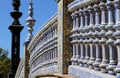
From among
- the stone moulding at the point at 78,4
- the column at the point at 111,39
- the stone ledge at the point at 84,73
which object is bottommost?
the stone ledge at the point at 84,73

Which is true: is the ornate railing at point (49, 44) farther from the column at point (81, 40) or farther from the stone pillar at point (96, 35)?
the stone pillar at point (96, 35)

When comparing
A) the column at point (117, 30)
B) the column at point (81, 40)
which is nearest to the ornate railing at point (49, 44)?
the column at point (81, 40)

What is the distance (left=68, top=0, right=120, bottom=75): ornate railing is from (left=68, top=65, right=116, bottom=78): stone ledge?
2.4 inches

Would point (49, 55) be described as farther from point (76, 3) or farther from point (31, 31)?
point (31, 31)

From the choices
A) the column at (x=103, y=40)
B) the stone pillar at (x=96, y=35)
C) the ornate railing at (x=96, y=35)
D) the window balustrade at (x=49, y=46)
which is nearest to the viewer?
the ornate railing at (x=96, y=35)

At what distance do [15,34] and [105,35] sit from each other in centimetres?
2195

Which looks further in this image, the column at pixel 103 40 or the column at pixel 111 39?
the column at pixel 103 40

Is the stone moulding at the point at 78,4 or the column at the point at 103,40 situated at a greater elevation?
the stone moulding at the point at 78,4

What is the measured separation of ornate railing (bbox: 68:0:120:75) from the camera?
3.64 m

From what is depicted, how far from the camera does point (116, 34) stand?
3.41 meters

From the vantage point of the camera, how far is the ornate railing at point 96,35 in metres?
3.64

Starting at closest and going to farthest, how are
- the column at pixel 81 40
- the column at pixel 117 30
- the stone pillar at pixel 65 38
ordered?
the column at pixel 117 30, the column at pixel 81 40, the stone pillar at pixel 65 38

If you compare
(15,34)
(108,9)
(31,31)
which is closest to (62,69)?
(108,9)

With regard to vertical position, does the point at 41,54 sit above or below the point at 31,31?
below
